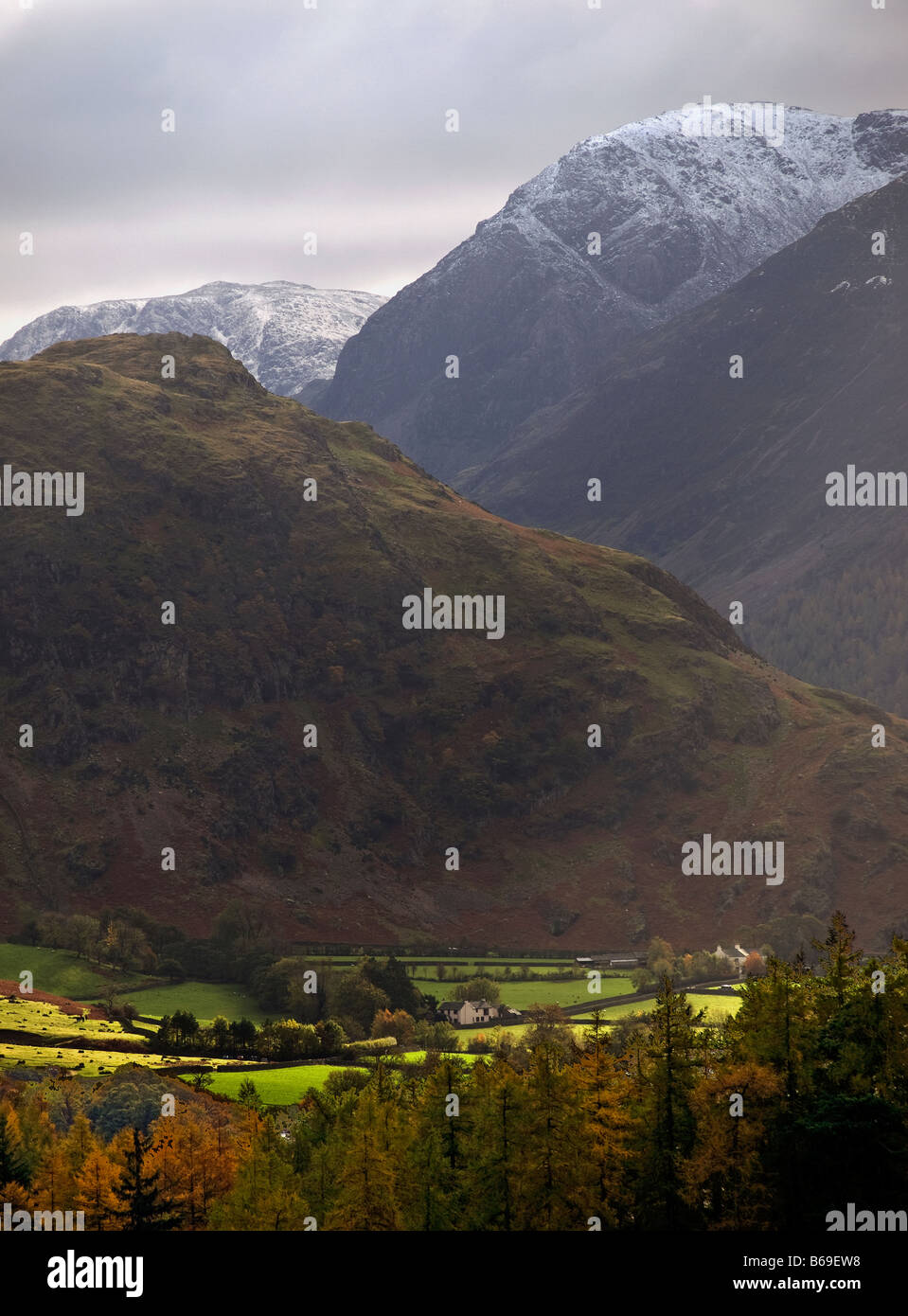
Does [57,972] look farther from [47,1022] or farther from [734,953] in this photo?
[734,953]

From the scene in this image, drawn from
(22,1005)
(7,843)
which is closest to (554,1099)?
(22,1005)

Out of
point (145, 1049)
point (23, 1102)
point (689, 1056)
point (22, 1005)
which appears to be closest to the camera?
point (689, 1056)

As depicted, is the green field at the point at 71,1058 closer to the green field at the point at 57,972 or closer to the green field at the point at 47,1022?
the green field at the point at 47,1022

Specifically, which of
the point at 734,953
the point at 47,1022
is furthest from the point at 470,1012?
the point at 734,953

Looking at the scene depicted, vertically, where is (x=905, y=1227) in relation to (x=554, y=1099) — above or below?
below

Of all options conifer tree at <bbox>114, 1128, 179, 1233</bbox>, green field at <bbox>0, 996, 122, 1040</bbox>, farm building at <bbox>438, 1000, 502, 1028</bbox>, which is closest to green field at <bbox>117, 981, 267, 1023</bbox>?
green field at <bbox>0, 996, 122, 1040</bbox>
